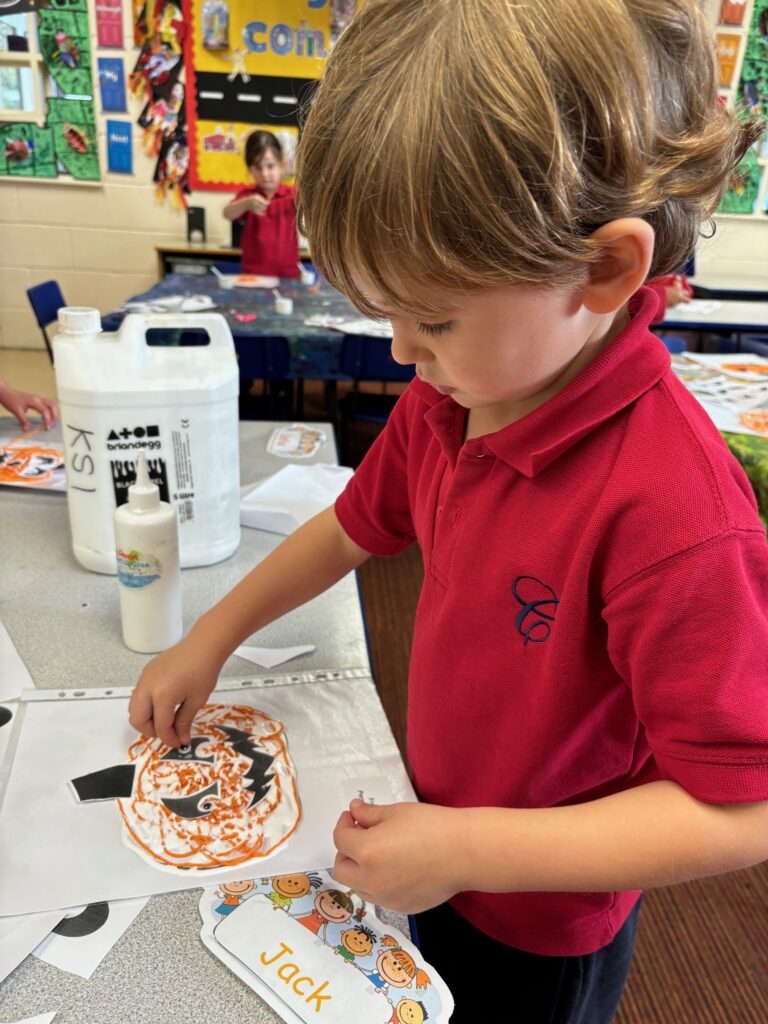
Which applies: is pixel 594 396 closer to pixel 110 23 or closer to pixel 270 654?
pixel 270 654

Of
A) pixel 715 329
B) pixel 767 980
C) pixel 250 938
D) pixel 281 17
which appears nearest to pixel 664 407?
pixel 250 938

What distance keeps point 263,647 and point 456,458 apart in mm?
308

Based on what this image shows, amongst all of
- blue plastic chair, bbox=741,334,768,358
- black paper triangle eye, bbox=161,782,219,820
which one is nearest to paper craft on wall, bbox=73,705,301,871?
black paper triangle eye, bbox=161,782,219,820

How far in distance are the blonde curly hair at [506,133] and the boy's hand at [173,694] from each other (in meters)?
0.37

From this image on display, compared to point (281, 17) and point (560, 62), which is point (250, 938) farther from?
point (281, 17)

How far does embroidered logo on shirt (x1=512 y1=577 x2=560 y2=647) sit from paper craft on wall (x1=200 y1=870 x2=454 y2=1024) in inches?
8.3

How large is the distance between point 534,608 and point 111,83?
4776 mm

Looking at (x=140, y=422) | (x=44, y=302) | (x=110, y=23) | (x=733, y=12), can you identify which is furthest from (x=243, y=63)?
(x=140, y=422)

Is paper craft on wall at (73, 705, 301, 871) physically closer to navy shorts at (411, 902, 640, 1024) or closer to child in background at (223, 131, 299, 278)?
navy shorts at (411, 902, 640, 1024)

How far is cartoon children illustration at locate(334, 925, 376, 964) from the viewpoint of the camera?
0.46 meters

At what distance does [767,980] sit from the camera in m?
1.27

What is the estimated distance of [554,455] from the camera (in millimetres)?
488

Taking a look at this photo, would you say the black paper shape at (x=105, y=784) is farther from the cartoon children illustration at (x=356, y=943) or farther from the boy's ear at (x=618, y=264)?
the boy's ear at (x=618, y=264)

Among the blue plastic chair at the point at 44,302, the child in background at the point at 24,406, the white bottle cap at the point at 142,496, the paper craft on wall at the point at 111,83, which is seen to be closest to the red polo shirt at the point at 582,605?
the white bottle cap at the point at 142,496
